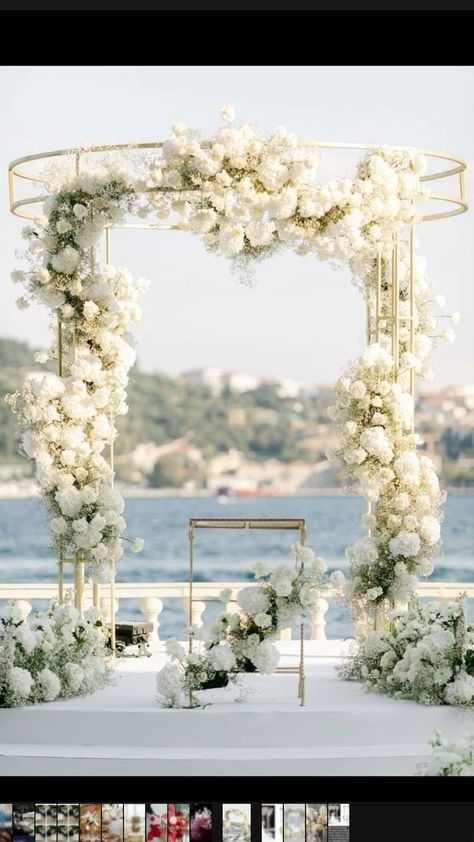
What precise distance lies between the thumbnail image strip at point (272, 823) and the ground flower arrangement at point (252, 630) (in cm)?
151

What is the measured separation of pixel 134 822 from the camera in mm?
5688

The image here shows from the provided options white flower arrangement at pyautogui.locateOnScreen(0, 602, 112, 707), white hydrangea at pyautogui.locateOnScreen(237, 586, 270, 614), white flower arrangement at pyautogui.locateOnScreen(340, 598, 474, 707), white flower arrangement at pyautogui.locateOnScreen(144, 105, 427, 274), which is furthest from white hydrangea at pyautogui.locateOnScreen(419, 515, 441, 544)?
white flower arrangement at pyautogui.locateOnScreen(0, 602, 112, 707)

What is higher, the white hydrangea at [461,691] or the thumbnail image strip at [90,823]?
the white hydrangea at [461,691]

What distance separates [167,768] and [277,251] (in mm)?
2792

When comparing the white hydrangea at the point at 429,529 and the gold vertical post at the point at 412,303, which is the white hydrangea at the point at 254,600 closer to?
the white hydrangea at the point at 429,529

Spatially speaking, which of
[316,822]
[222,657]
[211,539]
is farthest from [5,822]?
[211,539]

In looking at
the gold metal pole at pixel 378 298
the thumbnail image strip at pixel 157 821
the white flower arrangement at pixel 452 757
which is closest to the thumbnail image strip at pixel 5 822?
the thumbnail image strip at pixel 157 821

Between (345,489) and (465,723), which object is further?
(345,489)

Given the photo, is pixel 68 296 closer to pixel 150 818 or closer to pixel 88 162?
pixel 88 162

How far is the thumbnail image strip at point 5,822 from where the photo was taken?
5695 millimetres

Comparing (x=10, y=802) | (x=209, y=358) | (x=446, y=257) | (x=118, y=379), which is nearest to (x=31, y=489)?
(x=209, y=358)

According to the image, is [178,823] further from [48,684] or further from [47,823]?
[48,684]

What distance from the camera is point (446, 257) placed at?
2789cm

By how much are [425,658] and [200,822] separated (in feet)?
6.53
